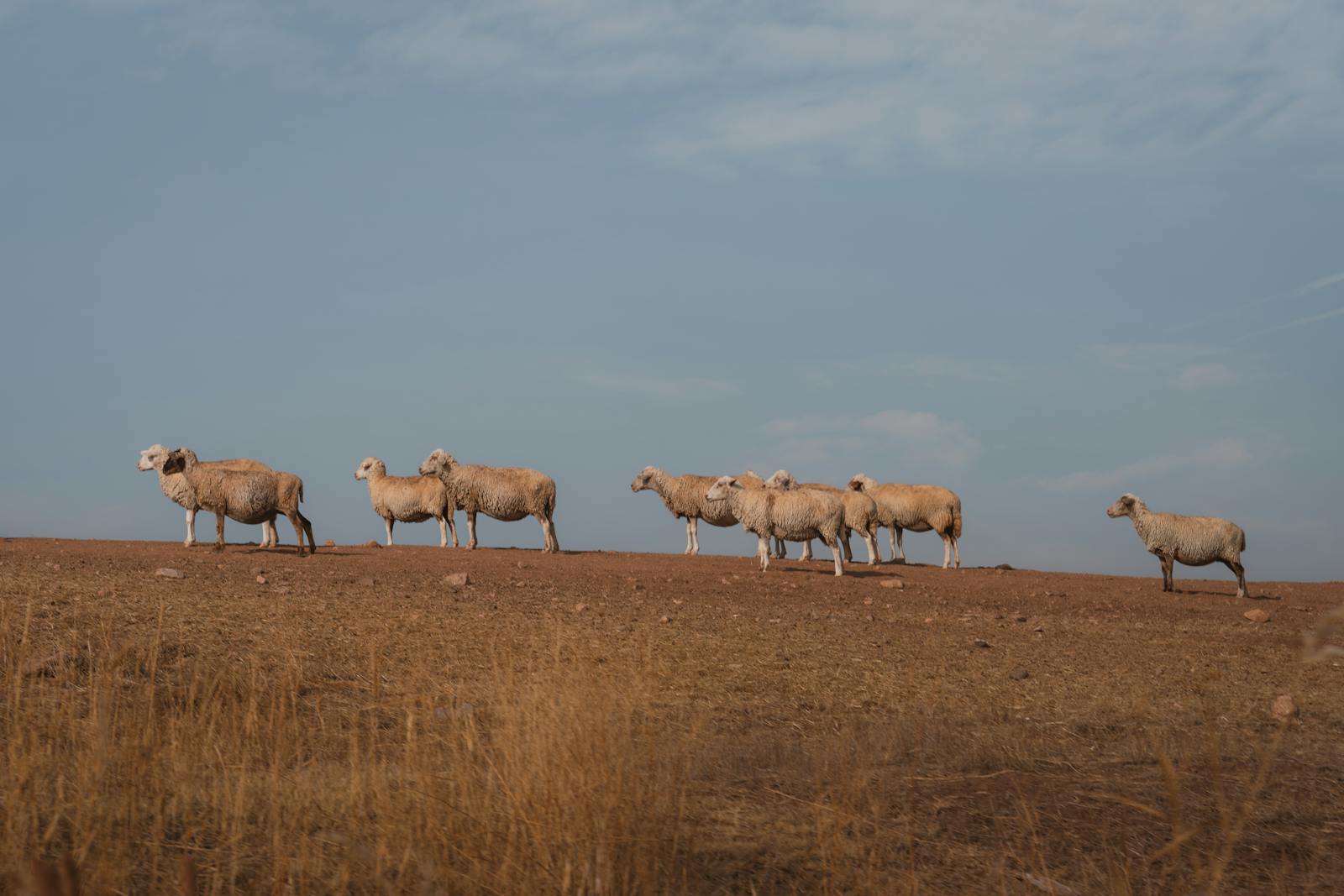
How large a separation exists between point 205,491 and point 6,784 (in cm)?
1947

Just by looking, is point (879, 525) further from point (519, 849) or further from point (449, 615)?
point (519, 849)

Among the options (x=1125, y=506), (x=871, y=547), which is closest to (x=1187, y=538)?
(x=1125, y=506)

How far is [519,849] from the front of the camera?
5.80 m

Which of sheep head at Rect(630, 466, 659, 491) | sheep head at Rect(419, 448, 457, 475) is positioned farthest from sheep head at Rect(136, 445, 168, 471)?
sheep head at Rect(630, 466, 659, 491)

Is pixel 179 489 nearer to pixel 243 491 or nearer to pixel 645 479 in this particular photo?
pixel 243 491

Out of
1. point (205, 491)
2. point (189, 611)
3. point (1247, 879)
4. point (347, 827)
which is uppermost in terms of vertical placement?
point (205, 491)

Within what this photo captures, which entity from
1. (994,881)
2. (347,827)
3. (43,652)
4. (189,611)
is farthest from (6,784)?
(189,611)

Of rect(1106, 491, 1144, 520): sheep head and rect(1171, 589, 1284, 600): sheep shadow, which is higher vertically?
rect(1106, 491, 1144, 520): sheep head

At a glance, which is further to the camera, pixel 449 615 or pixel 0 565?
pixel 0 565

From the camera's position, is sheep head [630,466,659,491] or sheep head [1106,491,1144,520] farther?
sheep head [630,466,659,491]

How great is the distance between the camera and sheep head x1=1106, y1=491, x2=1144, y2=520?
26203 mm

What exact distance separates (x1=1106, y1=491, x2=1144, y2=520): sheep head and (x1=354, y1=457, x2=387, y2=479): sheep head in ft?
69.7

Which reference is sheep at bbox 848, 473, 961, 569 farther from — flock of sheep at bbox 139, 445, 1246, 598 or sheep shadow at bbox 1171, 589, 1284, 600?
sheep shadow at bbox 1171, 589, 1284, 600

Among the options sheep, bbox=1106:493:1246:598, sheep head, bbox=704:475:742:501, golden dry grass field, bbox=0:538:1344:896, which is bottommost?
golden dry grass field, bbox=0:538:1344:896
